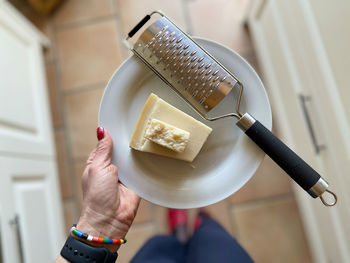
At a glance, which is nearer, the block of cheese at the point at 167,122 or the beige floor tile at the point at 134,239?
the block of cheese at the point at 167,122

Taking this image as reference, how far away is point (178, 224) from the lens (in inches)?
42.5

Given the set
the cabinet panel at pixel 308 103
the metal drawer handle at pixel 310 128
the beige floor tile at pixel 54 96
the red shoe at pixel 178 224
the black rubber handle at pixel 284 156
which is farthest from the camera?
the beige floor tile at pixel 54 96

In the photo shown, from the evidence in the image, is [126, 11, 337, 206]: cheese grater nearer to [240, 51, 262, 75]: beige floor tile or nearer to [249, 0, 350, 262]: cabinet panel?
[249, 0, 350, 262]: cabinet panel

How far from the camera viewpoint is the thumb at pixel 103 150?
600 mm

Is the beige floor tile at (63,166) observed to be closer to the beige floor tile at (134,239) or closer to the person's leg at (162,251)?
the beige floor tile at (134,239)

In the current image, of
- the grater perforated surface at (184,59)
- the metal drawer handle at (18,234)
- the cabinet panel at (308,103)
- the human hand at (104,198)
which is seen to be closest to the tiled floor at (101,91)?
the cabinet panel at (308,103)

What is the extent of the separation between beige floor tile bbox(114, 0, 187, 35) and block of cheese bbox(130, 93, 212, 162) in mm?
674

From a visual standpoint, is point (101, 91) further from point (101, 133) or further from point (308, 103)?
point (308, 103)

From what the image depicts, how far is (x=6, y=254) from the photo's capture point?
0.74 metres


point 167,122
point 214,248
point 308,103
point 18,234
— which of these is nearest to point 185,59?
point 167,122

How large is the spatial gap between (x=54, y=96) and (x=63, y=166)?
30 cm

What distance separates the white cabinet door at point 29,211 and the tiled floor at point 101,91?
0.13 metres

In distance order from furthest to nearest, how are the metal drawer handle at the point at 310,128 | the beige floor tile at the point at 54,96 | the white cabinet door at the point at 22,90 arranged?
the beige floor tile at the point at 54,96, the white cabinet door at the point at 22,90, the metal drawer handle at the point at 310,128

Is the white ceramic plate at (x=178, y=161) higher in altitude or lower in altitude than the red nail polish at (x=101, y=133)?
lower
